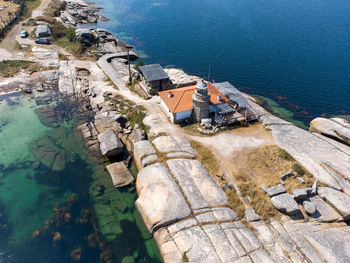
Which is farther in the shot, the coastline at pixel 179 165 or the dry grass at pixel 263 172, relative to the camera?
the dry grass at pixel 263 172

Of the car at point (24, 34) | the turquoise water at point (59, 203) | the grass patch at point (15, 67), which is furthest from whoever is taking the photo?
the car at point (24, 34)

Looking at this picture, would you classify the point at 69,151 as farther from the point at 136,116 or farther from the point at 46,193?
the point at 136,116

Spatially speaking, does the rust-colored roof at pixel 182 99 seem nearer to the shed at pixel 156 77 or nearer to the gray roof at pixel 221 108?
the gray roof at pixel 221 108

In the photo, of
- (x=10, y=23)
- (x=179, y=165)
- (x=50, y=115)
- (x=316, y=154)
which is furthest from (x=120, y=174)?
(x=10, y=23)

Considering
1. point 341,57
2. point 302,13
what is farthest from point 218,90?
point 302,13

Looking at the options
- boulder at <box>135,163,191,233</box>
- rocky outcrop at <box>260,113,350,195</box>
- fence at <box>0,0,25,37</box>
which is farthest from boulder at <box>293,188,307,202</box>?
fence at <box>0,0,25,37</box>

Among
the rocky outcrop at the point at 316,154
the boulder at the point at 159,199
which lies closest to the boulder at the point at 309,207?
the rocky outcrop at the point at 316,154

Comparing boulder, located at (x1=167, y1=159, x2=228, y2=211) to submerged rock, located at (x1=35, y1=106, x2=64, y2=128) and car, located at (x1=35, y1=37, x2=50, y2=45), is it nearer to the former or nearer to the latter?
submerged rock, located at (x1=35, y1=106, x2=64, y2=128)

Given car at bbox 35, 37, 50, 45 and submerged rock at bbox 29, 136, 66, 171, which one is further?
car at bbox 35, 37, 50, 45
